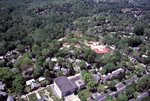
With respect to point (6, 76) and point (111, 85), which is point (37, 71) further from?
point (111, 85)

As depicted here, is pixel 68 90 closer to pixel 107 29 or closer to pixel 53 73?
pixel 53 73

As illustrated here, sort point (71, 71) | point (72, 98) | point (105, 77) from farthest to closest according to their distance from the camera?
point (71, 71)
point (105, 77)
point (72, 98)

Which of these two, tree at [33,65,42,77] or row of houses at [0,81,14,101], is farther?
tree at [33,65,42,77]

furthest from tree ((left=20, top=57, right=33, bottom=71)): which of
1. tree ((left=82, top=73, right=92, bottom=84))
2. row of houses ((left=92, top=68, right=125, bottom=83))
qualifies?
row of houses ((left=92, top=68, right=125, bottom=83))

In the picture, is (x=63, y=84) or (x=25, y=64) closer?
(x=63, y=84)

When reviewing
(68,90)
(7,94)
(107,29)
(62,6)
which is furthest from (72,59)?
(62,6)

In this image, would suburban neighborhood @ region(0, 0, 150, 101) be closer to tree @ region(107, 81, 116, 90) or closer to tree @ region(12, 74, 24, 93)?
tree @ region(12, 74, 24, 93)

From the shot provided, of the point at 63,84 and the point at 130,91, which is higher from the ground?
the point at 63,84

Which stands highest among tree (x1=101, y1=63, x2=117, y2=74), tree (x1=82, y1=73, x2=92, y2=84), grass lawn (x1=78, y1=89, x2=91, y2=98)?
tree (x1=82, y1=73, x2=92, y2=84)

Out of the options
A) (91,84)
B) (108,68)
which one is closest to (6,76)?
(91,84)
